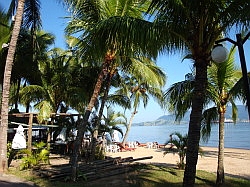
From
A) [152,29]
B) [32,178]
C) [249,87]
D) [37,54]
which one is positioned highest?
[37,54]

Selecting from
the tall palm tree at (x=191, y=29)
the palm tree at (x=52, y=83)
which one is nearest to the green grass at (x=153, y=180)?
the tall palm tree at (x=191, y=29)

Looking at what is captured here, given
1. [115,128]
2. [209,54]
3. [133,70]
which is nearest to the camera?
[209,54]

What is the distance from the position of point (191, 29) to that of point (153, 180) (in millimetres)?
5592

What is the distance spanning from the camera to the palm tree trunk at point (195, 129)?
6289 millimetres

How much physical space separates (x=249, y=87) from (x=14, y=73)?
15.2 meters

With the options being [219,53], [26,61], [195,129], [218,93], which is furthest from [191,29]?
[26,61]

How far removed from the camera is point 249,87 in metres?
5.90

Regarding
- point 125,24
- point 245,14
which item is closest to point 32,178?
point 125,24

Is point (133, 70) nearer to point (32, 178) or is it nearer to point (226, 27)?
point (32, 178)

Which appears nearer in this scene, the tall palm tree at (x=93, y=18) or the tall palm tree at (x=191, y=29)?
the tall palm tree at (x=191, y=29)

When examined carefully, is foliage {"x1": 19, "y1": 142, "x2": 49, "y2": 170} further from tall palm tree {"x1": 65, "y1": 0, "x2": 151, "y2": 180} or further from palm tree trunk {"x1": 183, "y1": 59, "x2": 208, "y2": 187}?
palm tree trunk {"x1": 183, "y1": 59, "x2": 208, "y2": 187}

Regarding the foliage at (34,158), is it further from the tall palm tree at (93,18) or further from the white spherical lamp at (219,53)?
the white spherical lamp at (219,53)

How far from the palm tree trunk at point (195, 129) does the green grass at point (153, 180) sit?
3599mm

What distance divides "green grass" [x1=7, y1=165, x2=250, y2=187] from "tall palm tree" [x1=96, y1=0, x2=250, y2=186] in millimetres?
3756
